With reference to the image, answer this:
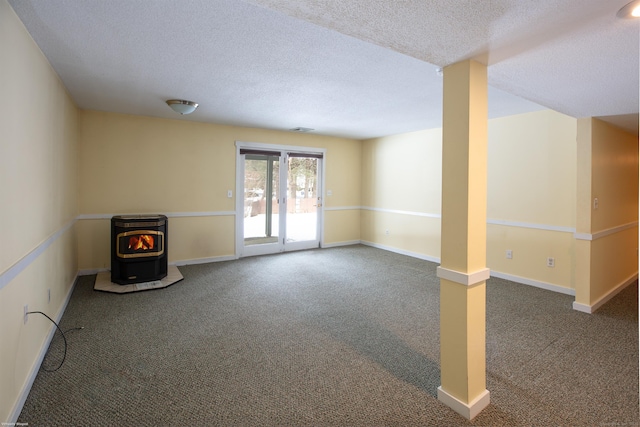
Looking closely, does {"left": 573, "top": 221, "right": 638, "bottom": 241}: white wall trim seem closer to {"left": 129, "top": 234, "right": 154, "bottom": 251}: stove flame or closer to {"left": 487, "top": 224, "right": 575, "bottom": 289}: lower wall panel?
{"left": 487, "top": 224, "right": 575, "bottom": 289}: lower wall panel

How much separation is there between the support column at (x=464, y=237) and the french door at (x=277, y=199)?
14.3 ft

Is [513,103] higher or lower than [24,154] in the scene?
higher

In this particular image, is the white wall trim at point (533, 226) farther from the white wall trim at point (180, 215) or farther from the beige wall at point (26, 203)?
the beige wall at point (26, 203)

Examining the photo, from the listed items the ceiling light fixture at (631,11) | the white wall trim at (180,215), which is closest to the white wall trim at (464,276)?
the ceiling light fixture at (631,11)

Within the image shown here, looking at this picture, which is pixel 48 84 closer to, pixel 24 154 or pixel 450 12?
pixel 24 154

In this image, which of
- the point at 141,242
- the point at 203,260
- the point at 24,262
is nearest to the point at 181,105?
the point at 141,242

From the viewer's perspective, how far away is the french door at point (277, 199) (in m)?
5.88

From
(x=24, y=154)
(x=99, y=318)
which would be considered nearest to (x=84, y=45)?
(x=24, y=154)

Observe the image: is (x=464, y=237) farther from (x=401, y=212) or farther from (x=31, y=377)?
(x=401, y=212)

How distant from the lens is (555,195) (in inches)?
164

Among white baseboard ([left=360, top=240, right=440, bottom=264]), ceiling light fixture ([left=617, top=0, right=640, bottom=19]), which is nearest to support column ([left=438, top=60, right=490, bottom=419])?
ceiling light fixture ([left=617, top=0, right=640, bottom=19])

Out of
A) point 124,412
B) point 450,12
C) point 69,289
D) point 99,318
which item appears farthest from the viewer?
point 69,289

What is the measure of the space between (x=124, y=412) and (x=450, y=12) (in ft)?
8.94

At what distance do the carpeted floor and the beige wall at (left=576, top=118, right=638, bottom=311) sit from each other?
281mm
